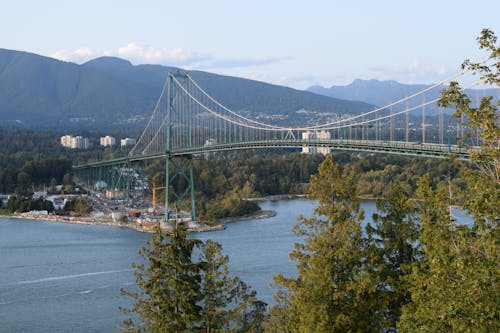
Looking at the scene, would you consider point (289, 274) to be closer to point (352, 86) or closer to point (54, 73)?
point (54, 73)

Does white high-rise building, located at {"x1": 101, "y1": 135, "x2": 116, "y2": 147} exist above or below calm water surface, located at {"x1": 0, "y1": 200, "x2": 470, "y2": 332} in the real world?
above

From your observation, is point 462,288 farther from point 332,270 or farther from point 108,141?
point 108,141

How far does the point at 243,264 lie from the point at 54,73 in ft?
202

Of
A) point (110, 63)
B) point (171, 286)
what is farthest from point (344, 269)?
point (110, 63)

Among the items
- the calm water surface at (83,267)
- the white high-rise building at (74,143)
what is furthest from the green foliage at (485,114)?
the white high-rise building at (74,143)

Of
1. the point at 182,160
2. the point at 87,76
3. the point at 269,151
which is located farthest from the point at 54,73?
the point at 182,160

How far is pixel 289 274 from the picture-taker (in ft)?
24.8

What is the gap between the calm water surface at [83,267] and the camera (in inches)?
262

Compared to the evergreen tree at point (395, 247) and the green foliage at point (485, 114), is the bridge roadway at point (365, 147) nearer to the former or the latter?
the evergreen tree at point (395, 247)

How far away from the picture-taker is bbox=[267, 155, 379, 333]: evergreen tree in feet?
10.1

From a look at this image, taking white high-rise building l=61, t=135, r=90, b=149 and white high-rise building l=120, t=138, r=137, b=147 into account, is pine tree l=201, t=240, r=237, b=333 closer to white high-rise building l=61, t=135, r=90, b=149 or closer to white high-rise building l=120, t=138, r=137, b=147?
white high-rise building l=120, t=138, r=137, b=147

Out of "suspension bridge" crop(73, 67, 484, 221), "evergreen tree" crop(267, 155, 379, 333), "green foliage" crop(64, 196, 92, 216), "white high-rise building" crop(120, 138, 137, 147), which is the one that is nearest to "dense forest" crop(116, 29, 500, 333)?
"evergreen tree" crop(267, 155, 379, 333)

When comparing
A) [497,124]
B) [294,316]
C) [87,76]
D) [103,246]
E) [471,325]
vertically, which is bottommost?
[103,246]

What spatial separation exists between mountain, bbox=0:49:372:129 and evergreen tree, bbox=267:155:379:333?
46013 millimetres
